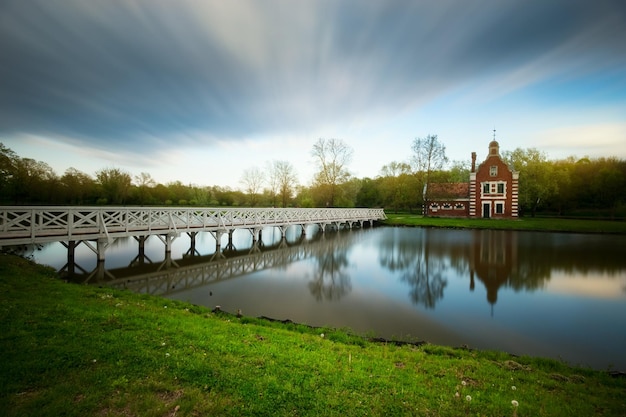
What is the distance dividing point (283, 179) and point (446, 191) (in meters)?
25.9

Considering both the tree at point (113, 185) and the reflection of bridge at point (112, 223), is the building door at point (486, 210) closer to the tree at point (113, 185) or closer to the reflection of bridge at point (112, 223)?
the reflection of bridge at point (112, 223)

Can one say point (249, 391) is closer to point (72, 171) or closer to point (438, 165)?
point (438, 165)

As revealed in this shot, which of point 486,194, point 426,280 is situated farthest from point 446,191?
point 426,280

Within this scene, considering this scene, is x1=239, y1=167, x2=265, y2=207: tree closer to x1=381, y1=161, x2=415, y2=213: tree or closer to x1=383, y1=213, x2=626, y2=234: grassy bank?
x1=381, y1=161, x2=415, y2=213: tree

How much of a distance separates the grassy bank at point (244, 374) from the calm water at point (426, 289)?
1.67 m

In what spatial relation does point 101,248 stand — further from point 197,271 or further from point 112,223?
point 197,271

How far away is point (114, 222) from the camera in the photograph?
15391 millimetres

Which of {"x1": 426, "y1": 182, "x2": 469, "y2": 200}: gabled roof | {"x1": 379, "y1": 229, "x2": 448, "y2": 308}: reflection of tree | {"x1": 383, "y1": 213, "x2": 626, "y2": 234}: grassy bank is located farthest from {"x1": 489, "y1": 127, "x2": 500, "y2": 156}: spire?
{"x1": 379, "y1": 229, "x2": 448, "y2": 308}: reflection of tree

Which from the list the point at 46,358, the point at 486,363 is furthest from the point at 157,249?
the point at 486,363

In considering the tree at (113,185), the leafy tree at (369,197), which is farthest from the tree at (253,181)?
the leafy tree at (369,197)

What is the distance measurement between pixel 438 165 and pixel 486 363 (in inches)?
1606

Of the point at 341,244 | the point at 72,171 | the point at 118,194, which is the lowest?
the point at 341,244

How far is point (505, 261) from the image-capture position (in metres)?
15.3

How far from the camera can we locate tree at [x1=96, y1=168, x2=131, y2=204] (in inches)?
1609
